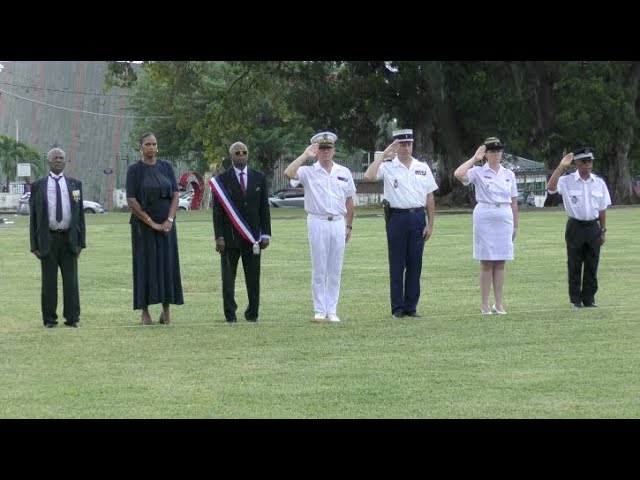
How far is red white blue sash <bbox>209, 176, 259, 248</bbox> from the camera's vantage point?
54.4 feet

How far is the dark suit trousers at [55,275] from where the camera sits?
16.4 meters

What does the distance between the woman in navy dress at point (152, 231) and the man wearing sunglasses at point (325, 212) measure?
4.79 feet

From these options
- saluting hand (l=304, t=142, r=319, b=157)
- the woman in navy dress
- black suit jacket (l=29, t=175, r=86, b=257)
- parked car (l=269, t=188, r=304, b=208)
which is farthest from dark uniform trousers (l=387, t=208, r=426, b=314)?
parked car (l=269, t=188, r=304, b=208)

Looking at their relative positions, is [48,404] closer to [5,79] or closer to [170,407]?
[170,407]

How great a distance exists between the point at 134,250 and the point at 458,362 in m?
5.00

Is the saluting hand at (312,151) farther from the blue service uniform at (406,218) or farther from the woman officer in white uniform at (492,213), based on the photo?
the woman officer in white uniform at (492,213)

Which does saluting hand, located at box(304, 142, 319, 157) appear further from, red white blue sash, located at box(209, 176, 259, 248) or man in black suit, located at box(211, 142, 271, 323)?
red white blue sash, located at box(209, 176, 259, 248)

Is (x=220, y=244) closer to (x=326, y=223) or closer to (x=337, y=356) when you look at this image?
(x=326, y=223)

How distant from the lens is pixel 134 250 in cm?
1631

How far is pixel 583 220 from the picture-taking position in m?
17.7

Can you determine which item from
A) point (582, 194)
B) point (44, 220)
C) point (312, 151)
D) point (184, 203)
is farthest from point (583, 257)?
point (184, 203)

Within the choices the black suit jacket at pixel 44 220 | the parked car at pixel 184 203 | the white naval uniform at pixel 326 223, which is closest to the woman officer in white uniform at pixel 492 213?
the white naval uniform at pixel 326 223

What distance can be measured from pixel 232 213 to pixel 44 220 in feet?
7.13

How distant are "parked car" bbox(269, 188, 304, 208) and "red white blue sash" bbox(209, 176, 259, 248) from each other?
6450 cm
